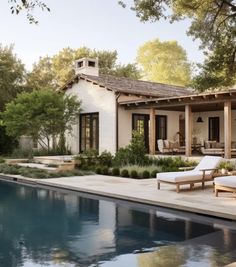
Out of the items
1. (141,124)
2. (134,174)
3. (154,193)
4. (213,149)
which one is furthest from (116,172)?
(141,124)

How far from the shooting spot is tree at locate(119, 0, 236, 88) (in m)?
11.1

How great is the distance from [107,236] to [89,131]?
15117 millimetres

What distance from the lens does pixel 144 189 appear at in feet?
37.2

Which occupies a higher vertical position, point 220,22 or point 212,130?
point 220,22

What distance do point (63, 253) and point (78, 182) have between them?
7.09 metres

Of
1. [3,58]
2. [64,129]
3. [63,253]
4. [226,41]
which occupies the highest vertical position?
[3,58]

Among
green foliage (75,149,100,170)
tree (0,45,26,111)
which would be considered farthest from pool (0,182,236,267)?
tree (0,45,26,111)

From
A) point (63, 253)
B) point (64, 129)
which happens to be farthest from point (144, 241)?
point (64, 129)

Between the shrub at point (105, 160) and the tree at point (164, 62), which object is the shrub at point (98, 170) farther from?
the tree at point (164, 62)

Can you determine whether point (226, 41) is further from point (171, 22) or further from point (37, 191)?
point (37, 191)

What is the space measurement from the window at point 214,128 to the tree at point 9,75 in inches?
582

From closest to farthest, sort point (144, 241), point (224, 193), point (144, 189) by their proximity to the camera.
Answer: point (144, 241)
point (224, 193)
point (144, 189)

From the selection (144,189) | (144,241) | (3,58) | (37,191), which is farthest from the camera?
(3,58)

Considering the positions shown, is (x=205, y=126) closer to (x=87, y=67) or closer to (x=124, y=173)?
(x=87, y=67)
